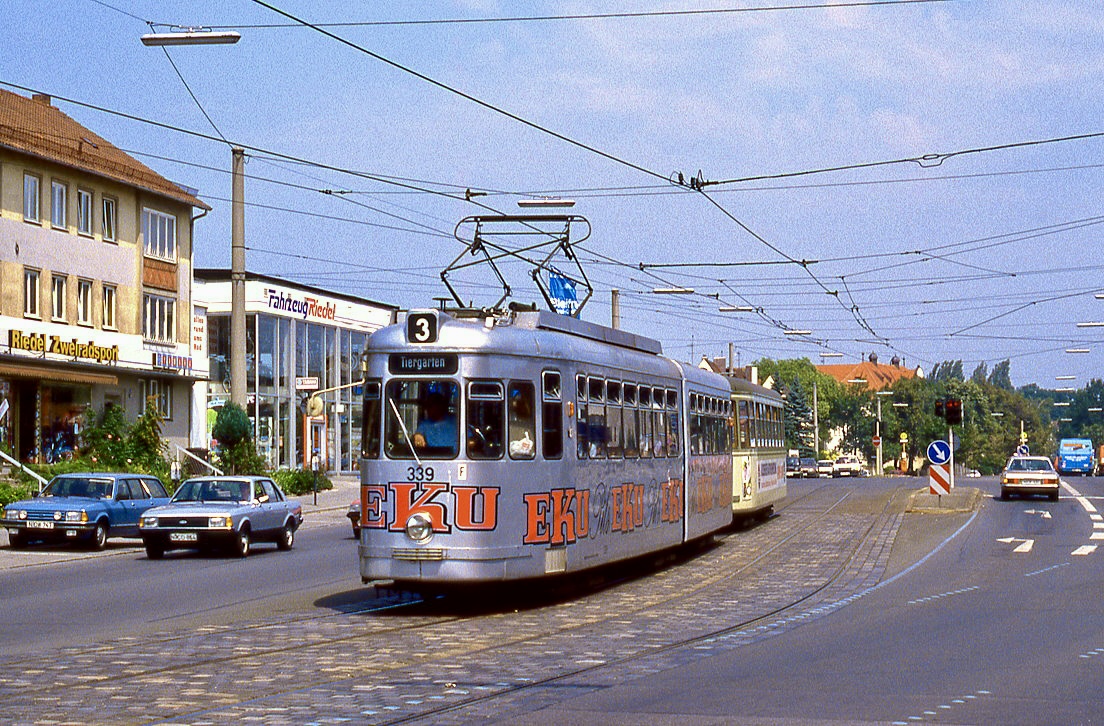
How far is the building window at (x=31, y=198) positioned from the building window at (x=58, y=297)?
1.89m

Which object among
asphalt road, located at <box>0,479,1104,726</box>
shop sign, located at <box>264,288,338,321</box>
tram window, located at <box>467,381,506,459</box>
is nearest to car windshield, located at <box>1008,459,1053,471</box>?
asphalt road, located at <box>0,479,1104,726</box>

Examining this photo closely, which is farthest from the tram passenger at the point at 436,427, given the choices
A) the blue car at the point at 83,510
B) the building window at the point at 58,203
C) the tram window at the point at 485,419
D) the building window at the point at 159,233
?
the building window at the point at 159,233

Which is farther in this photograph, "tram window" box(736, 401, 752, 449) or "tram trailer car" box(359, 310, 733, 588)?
"tram window" box(736, 401, 752, 449)

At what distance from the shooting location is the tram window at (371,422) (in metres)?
16.7

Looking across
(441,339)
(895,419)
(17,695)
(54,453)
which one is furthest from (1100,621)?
(895,419)

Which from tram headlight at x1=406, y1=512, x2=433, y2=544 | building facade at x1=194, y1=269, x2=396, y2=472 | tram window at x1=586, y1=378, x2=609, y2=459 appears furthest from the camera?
building facade at x1=194, y1=269, x2=396, y2=472

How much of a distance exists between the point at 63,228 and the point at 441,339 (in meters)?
30.3

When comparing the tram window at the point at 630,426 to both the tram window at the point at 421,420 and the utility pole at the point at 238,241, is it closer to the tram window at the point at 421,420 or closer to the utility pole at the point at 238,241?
the tram window at the point at 421,420

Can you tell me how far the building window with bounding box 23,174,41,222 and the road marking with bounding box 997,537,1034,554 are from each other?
2665 centimetres

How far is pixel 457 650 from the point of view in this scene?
43.0 feet

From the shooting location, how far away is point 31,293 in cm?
4288

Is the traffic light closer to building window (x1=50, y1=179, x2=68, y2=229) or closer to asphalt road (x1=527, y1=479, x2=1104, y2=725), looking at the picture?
asphalt road (x1=527, y1=479, x2=1104, y2=725)

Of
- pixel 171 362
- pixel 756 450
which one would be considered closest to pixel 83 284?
pixel 171 362

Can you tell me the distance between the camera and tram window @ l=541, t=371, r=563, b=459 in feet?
56.3
